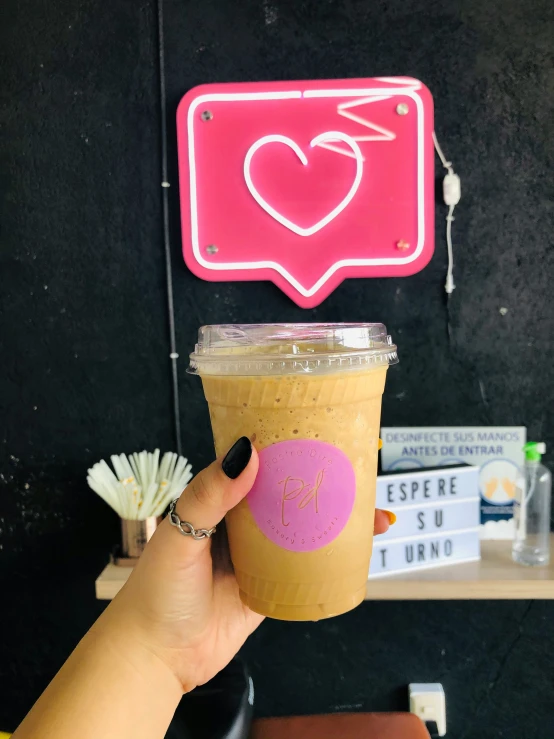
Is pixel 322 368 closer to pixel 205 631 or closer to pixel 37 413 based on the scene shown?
pixel 205 631

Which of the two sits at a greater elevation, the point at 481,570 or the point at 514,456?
the point at 514,456

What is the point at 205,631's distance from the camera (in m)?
0.90

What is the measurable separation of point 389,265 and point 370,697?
1211 mm

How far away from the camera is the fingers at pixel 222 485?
0.72m

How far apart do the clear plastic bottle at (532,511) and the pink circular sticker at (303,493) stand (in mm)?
819

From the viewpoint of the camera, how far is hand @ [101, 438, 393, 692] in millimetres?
736

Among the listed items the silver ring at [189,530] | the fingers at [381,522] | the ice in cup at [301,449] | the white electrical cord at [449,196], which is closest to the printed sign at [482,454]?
the white electrical cord at [449,196]

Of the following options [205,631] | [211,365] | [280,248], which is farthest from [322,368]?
[280,248]

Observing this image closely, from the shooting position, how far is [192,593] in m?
0.84

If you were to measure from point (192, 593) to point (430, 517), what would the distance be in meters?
0.72

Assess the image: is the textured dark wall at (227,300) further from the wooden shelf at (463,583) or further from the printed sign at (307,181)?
the wooden shelf at (463,583)

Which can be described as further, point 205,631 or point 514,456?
point 514,456

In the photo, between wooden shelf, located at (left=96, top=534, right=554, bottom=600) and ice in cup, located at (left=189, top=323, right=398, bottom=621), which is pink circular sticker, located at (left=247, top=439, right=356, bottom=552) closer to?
ice in cup, located at (left=189, top=323, right=398, bottom=621)

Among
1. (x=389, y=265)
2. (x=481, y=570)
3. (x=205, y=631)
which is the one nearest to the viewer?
(x=205, y=631)
